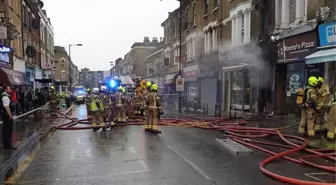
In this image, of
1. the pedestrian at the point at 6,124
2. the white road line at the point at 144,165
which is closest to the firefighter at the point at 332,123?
the white road line at the point at 144,165

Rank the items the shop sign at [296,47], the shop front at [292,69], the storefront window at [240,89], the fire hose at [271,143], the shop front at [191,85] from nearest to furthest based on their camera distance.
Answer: the fire hose at [271,143]
the shop sign at [296,47]
the shop front at [292,69]
the storefront window at [240,89]
the shop front at [191,85]

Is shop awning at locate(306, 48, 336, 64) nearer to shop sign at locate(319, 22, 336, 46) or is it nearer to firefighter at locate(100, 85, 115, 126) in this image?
shop sign at locate(319, 22, 336, 46)

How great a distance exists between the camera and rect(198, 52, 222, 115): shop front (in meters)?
25.0

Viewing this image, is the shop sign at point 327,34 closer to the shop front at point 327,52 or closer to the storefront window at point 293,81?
the shop front at point 327,52

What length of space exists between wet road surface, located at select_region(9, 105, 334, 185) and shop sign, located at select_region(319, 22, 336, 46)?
5833 millimetres

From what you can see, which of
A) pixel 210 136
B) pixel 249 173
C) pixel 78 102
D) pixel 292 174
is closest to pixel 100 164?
pixel 249 173

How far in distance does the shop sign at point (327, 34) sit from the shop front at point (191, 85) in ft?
52.7

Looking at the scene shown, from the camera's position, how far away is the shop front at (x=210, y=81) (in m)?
25.0

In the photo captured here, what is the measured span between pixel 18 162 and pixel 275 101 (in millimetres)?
12695

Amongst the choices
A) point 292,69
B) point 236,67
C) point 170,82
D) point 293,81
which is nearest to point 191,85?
point 170,82

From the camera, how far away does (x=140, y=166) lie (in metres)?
7.21

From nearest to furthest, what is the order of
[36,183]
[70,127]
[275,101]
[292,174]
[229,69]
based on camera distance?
[36,183]
[292,174]
[70,127]
[275,101]
[229,69]

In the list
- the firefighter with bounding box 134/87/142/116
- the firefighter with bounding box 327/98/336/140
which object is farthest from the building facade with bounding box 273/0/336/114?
the firefighter with bounding box 134/87/142/116

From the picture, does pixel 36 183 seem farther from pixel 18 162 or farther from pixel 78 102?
pixel 78 102
